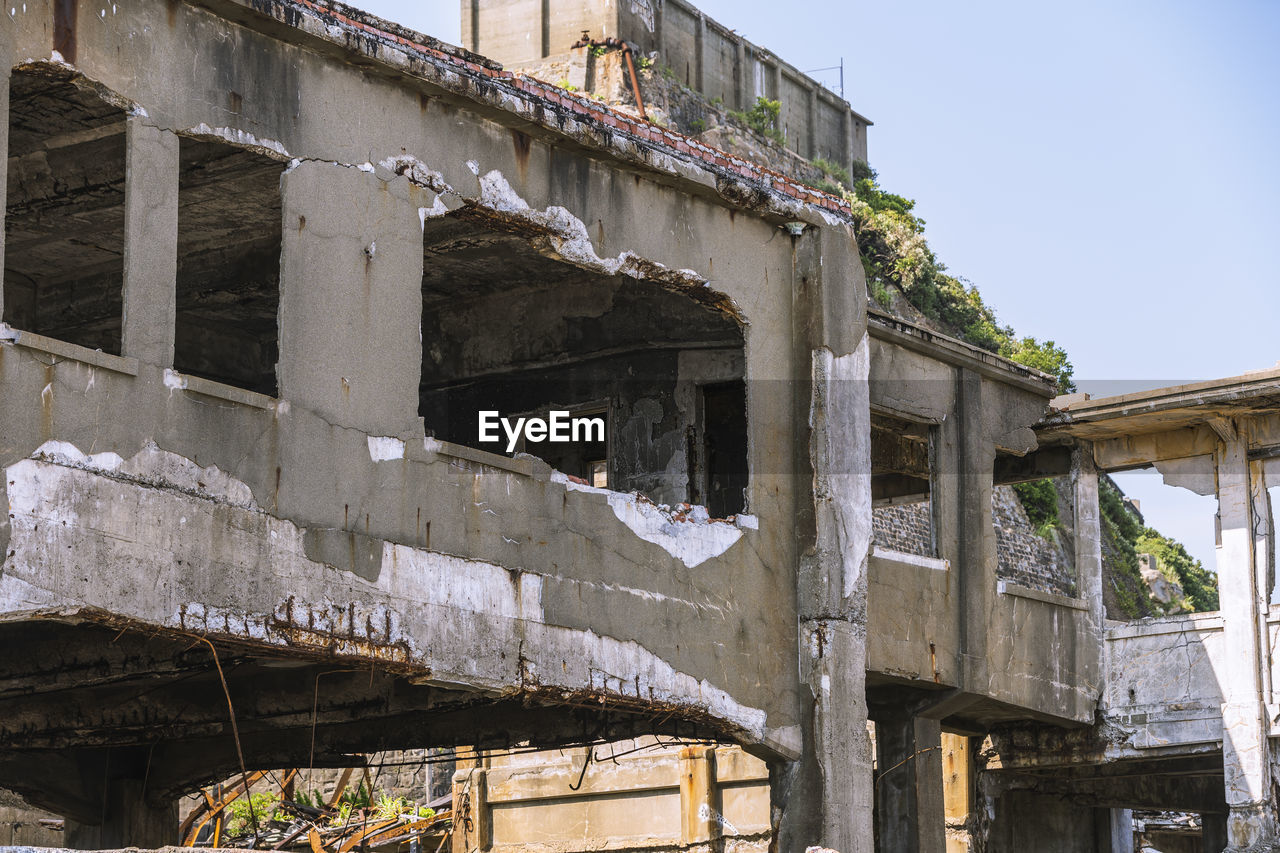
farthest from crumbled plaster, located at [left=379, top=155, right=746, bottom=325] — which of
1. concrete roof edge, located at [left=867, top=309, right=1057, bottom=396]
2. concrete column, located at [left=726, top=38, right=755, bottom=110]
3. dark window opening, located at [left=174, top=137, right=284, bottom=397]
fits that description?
concrete column, located at [left=726, top=38, right=755, bottom=110]

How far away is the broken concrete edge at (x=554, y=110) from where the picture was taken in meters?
10.9

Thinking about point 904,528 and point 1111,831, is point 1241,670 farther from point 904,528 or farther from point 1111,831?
point 904,528

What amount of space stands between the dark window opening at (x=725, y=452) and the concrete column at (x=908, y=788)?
2.53 meters

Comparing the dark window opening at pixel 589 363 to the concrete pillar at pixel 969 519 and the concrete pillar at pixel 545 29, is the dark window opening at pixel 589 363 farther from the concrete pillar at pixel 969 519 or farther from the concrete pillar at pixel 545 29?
the concrete pillar at pixel 545 29

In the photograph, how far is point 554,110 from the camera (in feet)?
40.0

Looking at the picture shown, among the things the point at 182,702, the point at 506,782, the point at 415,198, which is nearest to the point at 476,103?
the point at 415,198

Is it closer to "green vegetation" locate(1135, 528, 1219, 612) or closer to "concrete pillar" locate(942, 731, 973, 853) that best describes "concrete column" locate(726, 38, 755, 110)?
"green vegetation" locate(1135, 528, 1219, 612)

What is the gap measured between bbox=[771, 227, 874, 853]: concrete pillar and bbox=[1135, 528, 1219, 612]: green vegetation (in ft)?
96.1

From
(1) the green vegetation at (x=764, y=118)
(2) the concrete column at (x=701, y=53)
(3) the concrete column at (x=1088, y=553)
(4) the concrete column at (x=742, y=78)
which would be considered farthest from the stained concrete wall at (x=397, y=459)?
(4) the concrete column at (x=742, y=78)

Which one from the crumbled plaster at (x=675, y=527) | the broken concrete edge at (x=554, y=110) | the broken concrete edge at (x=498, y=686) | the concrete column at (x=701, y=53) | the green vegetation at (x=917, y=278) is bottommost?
the broken concrete edge at (x=498, y=686)

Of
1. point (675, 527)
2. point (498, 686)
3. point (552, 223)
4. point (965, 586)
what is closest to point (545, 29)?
point (965, 586)

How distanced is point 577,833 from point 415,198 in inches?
342

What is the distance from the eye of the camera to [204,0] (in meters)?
10.2
